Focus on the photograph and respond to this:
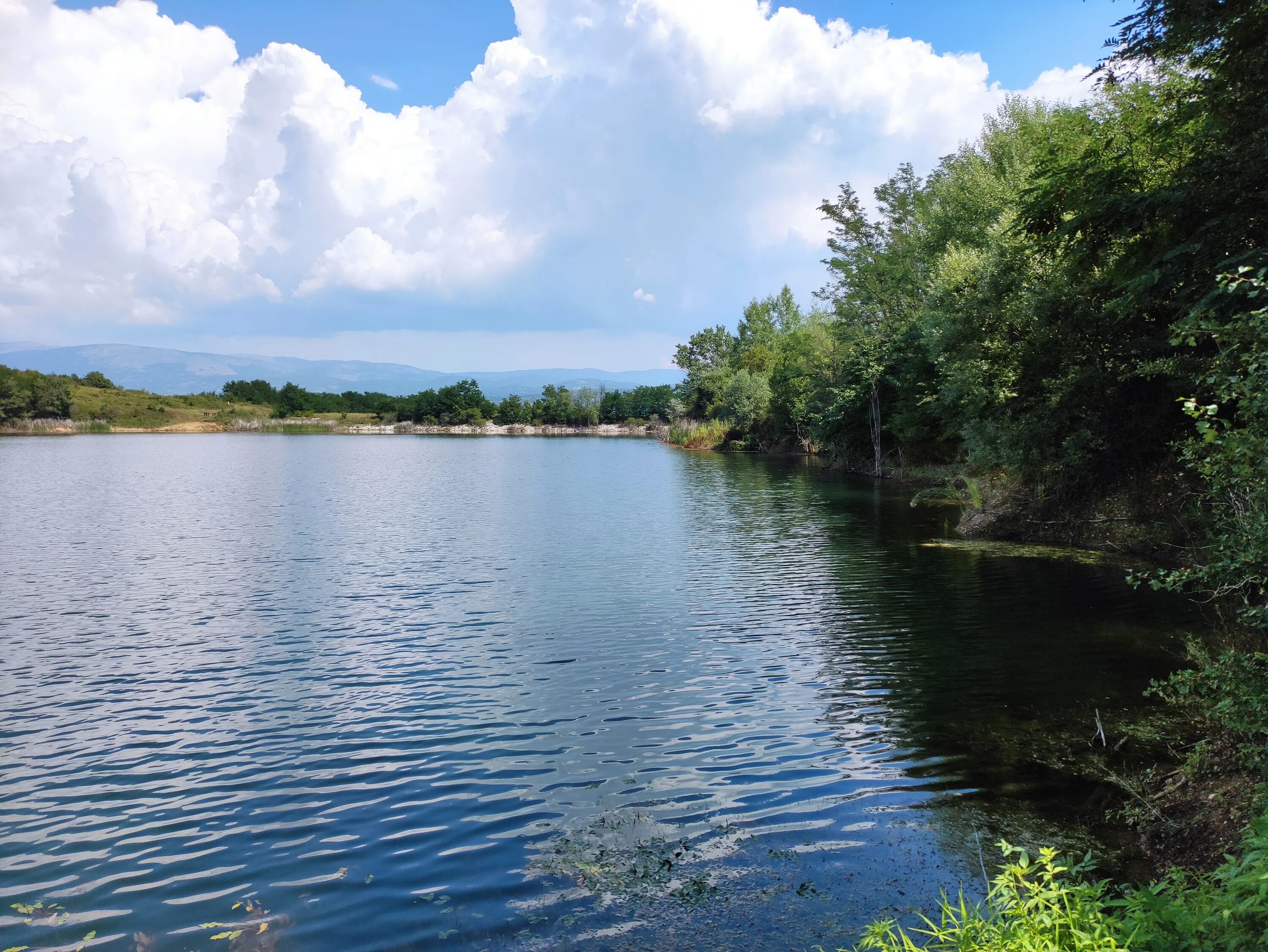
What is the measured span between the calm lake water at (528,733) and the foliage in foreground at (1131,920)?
6.82 ft

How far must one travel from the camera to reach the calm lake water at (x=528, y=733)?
7.35 m

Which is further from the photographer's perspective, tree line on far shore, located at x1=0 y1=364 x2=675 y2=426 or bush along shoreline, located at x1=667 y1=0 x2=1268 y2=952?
tree line on far shore, located at x1=0 y1=364 x2=675 y2=426

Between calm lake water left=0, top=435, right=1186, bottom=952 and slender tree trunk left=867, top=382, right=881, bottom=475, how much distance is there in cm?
2941

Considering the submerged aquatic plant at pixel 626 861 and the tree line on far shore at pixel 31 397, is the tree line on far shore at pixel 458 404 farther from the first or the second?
the submerged aquatic plant at pixel 626 861

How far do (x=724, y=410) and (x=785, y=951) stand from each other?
9526 centimetres

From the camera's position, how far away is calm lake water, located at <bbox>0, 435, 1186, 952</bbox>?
7.35 metres

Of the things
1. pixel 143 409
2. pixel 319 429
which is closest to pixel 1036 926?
pixel 143 409

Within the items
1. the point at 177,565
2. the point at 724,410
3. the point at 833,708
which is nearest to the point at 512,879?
the point at 833,708

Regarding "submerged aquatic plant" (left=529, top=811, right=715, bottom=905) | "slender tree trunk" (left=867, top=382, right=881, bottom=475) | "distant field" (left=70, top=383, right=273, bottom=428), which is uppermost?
"distant field" (left=70, top=383, right=273, bottom=428)

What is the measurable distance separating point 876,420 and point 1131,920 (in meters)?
53.0

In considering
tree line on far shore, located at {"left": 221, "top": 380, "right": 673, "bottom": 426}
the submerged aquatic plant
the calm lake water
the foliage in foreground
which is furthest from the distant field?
the foliage in foreground

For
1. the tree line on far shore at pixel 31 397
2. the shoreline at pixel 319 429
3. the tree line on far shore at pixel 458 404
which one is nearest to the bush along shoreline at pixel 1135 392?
the shoreline at pixel 319 429

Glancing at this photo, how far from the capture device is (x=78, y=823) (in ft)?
29.3

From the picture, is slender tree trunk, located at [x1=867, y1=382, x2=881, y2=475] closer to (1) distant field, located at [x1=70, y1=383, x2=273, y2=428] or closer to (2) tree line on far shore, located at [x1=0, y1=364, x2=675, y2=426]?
(2) tree line on far shore, located at [x1=0, y1=364, x2=675, y2=426]
